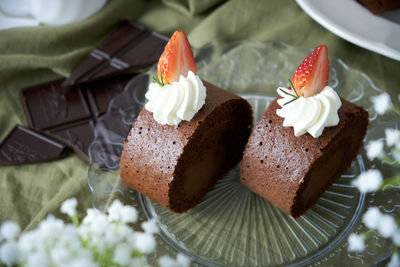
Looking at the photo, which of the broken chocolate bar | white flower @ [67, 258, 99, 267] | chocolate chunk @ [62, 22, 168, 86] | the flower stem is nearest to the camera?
white flower @ [67, 258, 99, 267]

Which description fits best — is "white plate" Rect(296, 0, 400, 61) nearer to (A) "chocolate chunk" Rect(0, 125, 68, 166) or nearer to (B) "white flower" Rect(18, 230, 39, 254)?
(A) "chocolate chunk" Rect(0, 125, 68, 166)

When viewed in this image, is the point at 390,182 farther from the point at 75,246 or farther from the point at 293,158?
the point at 75,246

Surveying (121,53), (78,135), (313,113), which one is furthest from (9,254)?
(121,53)

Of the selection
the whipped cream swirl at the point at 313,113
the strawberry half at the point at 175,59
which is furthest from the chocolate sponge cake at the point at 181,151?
the whipped cream swirl at the point at 313,113

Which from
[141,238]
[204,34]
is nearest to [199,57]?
[204,34]

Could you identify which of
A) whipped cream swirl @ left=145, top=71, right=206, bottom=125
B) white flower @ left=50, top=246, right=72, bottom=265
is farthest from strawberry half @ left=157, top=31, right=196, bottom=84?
white flower @ left=50, top=246, right=72, bottom=265

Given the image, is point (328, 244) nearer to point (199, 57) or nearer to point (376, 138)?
point (376, 138)

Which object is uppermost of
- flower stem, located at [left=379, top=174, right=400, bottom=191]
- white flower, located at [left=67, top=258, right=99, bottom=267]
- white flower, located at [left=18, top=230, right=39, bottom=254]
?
white flower, located at [left=67, top=258, right=99, bottom=267]
